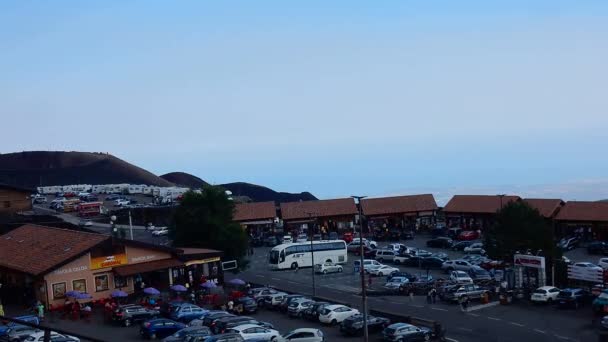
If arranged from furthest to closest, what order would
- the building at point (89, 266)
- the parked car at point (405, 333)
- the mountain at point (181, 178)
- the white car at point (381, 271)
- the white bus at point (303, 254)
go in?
the mountain at point (181, 178), the white bus at point (303, 254), the white car at point (381, 271), the building at point (89, 266), the parked car at point (405, 333)

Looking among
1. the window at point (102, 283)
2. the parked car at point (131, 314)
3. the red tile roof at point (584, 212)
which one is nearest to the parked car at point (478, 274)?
the red tile roof at point (584, 212)

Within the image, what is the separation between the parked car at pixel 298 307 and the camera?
2603 cm

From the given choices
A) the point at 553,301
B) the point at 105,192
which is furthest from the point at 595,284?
the point at 105,192

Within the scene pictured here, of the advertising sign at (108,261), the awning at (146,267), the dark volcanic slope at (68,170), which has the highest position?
the dark volcanic slope at (68,170)

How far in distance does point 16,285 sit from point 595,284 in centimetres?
2419

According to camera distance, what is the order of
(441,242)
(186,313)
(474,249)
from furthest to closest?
(441,242), (474,249), (186,313)

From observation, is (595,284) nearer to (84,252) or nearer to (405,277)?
(405,277)

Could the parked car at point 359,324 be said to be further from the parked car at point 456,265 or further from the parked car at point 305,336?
the parked car at point 456,265

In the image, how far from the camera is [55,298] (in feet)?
92.2

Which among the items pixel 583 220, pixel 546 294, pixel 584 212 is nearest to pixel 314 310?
pixel 546 294

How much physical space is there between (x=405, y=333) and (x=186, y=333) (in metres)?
6.83

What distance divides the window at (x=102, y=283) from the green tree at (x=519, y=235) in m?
17.9

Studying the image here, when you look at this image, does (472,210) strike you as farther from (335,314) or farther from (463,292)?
(335,314)

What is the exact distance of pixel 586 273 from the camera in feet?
89.1
